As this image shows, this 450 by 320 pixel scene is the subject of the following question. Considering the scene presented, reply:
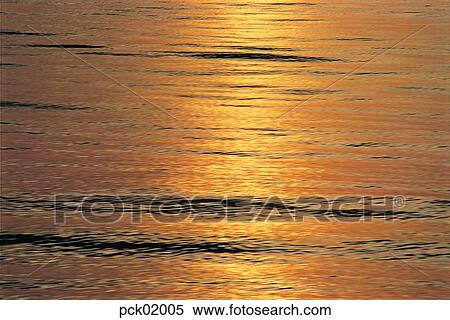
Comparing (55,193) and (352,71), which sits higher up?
(352,71)

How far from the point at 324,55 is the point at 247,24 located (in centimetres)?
21

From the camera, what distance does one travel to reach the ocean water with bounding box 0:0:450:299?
2.32 feet

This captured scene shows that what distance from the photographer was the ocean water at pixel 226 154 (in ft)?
2.32

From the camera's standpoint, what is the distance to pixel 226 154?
0.93 metres

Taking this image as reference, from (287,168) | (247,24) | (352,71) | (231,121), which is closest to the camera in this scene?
(287,168)

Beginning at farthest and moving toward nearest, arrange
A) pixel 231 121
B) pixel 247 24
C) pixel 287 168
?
pixel 247 24 < pixel 231 121 < pixel 287 168

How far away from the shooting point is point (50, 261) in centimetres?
71

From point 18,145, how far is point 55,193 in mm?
140

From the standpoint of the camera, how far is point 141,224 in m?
0.78

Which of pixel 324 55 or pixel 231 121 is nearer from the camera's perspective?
pixel 231 121
